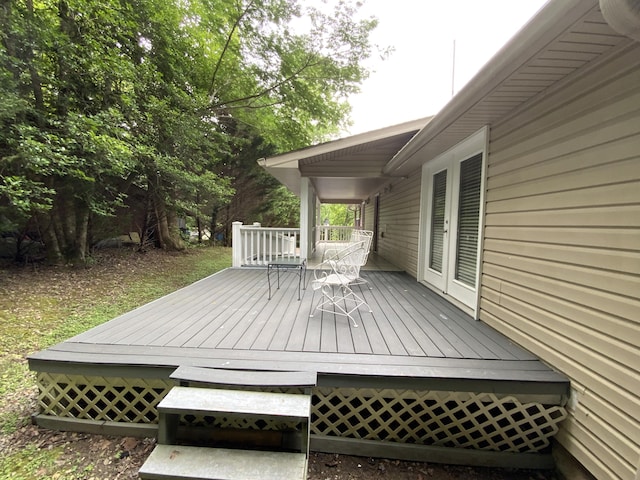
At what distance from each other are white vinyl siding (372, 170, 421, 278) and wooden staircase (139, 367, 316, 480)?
3972mm

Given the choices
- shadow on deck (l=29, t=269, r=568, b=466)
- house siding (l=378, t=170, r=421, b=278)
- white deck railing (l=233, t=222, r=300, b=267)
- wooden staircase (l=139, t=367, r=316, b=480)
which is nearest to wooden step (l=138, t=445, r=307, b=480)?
wooden staircase (l=139, t=367, r=316, b=480)

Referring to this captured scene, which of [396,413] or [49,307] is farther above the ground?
[396,413]

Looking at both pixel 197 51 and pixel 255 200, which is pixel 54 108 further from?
pixel 255 200

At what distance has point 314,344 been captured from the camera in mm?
2199

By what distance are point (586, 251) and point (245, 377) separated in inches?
88.0

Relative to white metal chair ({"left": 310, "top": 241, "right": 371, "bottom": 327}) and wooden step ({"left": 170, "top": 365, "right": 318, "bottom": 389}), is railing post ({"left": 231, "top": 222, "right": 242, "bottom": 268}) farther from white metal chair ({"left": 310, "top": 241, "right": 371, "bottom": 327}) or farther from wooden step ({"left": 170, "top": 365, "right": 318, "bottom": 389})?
wooden step ({"left": 170, "top": 365, "right": 318, "bottom": 389})

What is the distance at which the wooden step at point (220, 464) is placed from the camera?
133cm

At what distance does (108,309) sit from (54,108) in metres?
4.02

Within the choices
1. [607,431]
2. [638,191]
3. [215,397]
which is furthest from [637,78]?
[215,397]

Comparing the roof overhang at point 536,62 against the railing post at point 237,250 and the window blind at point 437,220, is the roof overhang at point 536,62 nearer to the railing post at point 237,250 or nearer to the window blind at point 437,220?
the window blind at point 437,220

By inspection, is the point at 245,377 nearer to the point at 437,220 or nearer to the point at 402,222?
the point at 437,220

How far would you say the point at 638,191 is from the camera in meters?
1.38

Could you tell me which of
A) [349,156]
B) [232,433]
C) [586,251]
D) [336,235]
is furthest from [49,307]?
[336,235]

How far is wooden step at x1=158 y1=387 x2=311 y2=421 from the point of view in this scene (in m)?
1.47
